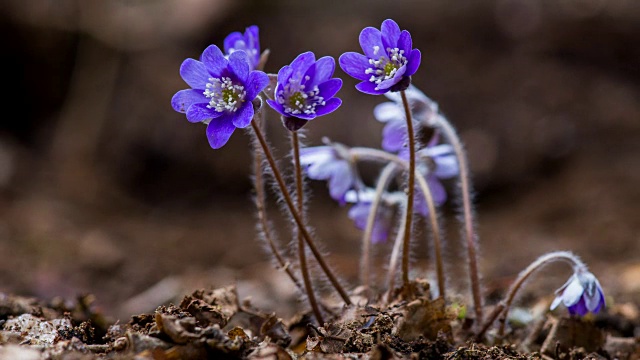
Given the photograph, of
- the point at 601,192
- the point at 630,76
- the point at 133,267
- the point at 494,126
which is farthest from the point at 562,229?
the point at 133,267

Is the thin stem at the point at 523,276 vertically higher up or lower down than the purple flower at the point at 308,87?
lower down

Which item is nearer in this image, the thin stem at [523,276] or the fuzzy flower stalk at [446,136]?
the thin stem at [523,276]

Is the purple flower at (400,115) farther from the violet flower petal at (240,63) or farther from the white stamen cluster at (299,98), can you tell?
the violet flower petal at (240,63)

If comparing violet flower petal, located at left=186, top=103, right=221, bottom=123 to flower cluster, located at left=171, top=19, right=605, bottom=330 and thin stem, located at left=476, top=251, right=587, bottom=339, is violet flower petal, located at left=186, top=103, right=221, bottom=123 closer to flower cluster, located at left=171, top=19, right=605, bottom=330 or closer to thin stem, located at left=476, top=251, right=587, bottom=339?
flower cluster, located at left=171, top=19, right=605, bottom=330

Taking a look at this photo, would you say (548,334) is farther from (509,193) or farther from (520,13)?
(520,13)

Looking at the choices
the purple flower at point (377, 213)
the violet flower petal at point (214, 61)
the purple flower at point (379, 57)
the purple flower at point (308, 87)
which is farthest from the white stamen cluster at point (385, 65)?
the purple flower at point (377, 213)

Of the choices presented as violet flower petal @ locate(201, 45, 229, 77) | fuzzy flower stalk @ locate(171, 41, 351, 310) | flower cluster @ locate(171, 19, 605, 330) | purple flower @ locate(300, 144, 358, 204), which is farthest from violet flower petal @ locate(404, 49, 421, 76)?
purple flower @ locate(300, 144, 358, 204)
